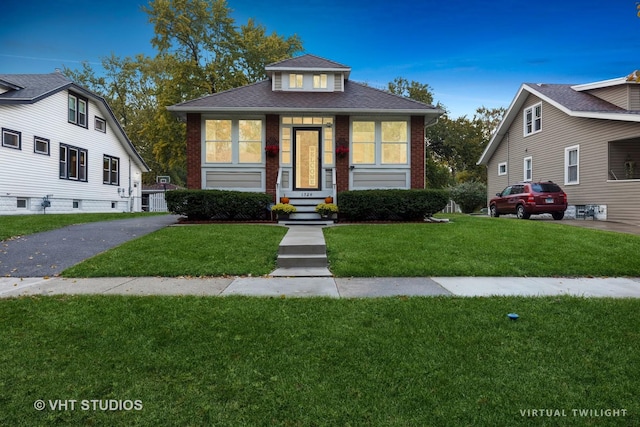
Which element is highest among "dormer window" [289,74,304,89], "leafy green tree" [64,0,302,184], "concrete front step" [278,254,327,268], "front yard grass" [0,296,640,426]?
"leafy green tree" [64,0,302,184]

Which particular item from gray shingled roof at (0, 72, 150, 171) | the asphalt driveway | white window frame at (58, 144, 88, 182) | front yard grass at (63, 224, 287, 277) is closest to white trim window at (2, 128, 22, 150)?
gray shingled roof at (0, 72, 150, 171)

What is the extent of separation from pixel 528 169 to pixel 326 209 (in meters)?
14.5

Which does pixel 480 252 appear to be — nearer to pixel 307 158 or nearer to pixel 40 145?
pixel 307 158

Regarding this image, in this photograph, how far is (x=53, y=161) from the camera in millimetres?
17672

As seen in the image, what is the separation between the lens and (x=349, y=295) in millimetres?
4660

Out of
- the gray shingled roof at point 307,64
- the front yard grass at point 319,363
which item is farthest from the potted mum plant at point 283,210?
the front yard grass at point 319,363

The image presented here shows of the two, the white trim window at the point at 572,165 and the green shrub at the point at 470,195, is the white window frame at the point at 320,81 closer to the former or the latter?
the white trim window at the point at 572,165

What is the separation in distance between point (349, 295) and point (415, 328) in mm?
1355

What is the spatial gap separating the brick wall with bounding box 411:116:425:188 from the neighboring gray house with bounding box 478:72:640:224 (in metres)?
7.68

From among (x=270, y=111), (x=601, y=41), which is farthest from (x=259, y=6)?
(x=601, y=41)

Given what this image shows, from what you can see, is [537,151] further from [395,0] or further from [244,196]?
[244,196]

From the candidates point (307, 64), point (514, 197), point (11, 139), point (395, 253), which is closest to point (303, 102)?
point (307, 64)

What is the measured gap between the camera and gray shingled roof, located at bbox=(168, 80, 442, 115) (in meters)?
13.0

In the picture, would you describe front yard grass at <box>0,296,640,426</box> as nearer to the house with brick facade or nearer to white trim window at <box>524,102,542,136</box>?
Result: the house with brick facade
